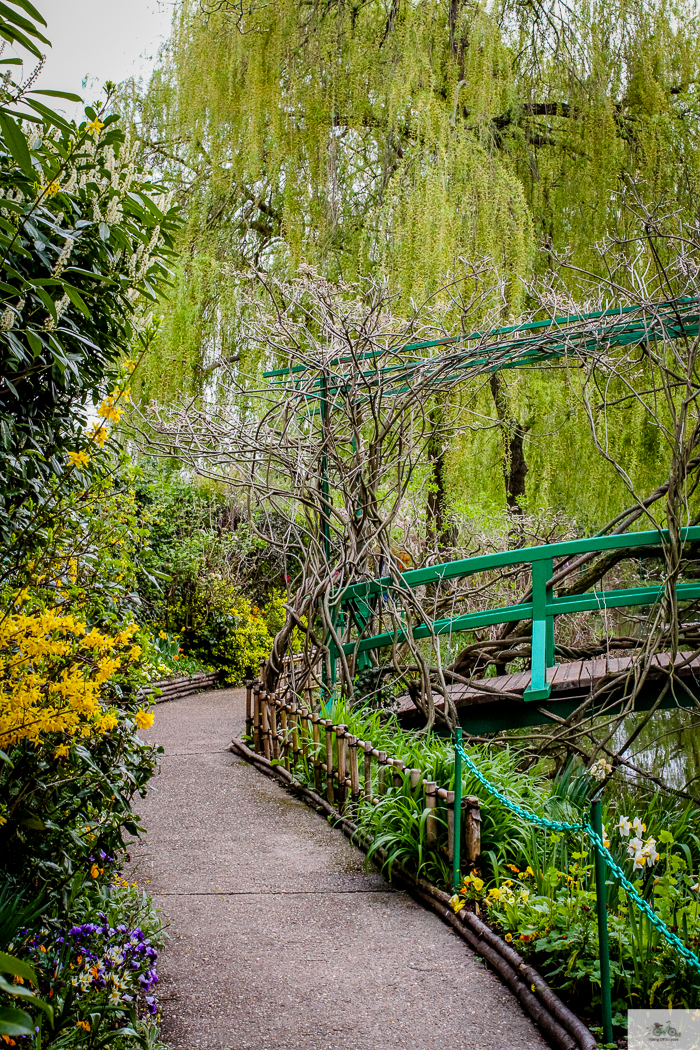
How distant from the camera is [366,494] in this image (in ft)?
19.2

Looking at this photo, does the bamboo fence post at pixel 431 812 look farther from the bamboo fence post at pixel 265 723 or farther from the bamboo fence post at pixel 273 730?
the bamboo fence post at pixel 265 723

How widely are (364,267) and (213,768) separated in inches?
177

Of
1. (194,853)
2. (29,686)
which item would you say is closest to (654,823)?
(194,853)

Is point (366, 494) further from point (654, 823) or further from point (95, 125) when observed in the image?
point (95, 125)

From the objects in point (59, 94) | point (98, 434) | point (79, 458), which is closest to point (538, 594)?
point (98, 434)

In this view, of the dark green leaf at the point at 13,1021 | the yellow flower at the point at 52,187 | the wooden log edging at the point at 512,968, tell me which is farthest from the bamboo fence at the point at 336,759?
the dark green leaf at the point at 13,1021

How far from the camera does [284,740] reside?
594cm

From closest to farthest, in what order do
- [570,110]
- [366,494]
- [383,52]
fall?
[366,494], [383,52], [570,110]

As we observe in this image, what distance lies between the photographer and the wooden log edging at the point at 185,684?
9080 mm

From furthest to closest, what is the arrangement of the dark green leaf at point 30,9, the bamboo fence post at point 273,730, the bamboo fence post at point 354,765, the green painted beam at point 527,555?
the bamboo fence post at point 273,730 < the green painted beam at point 527,555 < the bamboo fence post at point 354,765 < the dark green leaf at point 30,9

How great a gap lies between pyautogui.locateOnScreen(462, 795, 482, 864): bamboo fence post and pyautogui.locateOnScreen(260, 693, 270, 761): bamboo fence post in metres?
2.65

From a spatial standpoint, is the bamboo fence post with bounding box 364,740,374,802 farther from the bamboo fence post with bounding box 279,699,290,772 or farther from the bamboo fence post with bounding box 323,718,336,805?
the bamboo fence post with bounding box 279,699,290,772

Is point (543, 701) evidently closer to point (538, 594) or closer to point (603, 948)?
point (538, 594)

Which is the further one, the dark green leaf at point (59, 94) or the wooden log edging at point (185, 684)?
the wooden log edging at point (185, 684)
